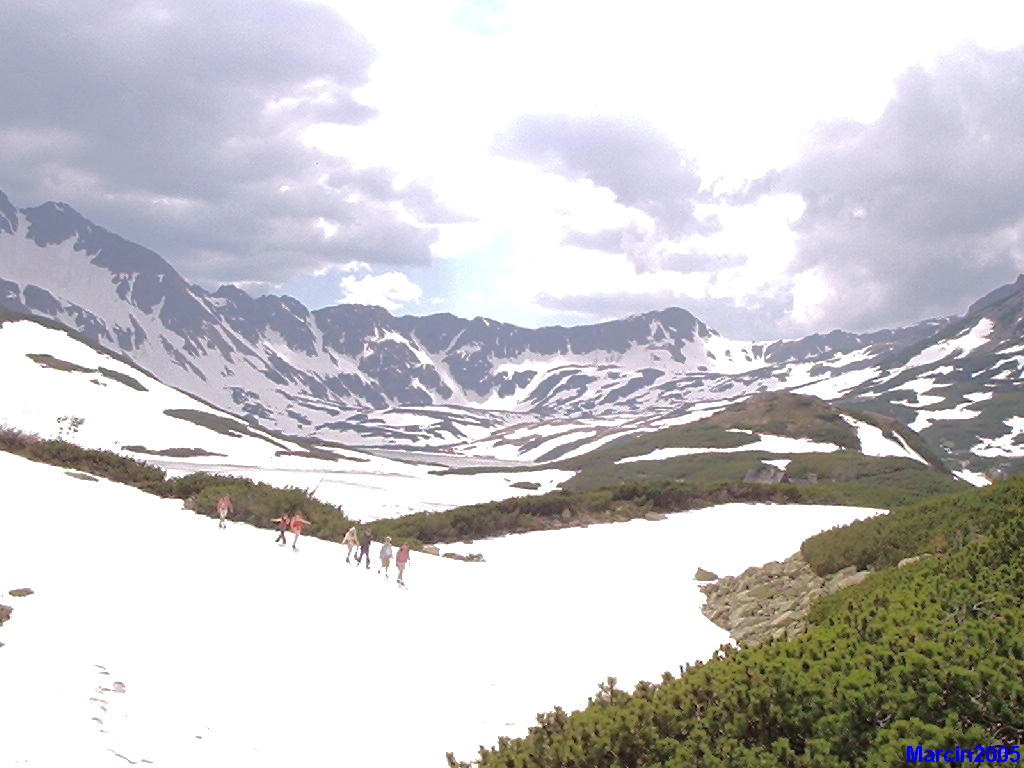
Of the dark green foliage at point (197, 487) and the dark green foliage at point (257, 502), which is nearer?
the dark green foliage at point (257, 502)

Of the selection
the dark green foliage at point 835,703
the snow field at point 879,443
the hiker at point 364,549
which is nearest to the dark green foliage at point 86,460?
the hiker at point 364,549

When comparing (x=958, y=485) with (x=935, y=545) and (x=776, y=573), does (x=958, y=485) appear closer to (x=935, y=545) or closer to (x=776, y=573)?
(x=776, y=573)

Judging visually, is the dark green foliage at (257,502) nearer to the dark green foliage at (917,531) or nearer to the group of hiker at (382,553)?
the group of hiker at (382,553)

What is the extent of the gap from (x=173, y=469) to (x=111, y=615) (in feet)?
274

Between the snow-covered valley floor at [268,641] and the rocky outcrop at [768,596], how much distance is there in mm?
640

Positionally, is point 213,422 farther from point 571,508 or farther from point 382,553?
point 382,553

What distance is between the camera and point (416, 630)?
15664mm

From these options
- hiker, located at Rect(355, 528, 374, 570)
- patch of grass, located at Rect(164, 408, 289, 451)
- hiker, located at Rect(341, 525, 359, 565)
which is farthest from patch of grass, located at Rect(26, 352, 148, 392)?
hiker, located at Rect(341, 525, 359, 565)

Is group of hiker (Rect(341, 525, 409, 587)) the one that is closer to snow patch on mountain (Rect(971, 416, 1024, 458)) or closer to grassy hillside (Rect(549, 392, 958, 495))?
grassy hillside (Rect(549, 392, 958, 495))

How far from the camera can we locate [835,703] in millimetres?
6180

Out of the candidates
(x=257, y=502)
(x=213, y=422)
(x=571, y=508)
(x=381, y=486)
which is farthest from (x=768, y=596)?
(x=213, y=422)

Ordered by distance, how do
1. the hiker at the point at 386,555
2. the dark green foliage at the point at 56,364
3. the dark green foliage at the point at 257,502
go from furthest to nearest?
the dark green foliage at the point at 56,364, the dark green foliage at the point at 257,502, the hiker at the point at 386,555

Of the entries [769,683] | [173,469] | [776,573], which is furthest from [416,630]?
[173,469]

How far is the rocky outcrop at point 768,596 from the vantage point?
17.4 meters
